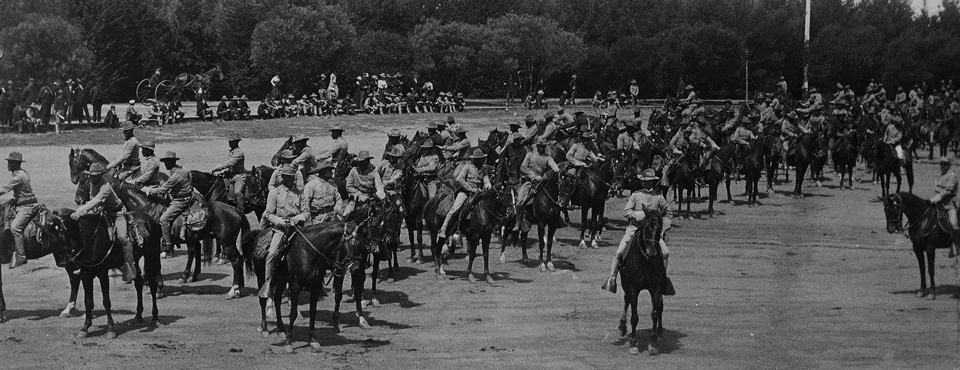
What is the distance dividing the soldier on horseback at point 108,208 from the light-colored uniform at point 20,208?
97 centimetres

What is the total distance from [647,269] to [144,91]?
153 ft

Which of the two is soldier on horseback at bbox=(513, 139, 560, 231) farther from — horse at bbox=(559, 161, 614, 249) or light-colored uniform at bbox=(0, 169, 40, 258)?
light-colored uniform at bbox=(0, 169, 40, 258)

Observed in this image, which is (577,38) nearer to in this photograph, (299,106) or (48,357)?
(299,106)

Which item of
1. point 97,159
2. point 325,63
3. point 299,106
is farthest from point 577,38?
point 97,159

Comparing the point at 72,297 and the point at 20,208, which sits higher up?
the point at 20,208

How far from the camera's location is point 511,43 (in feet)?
236

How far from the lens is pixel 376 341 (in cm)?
1803

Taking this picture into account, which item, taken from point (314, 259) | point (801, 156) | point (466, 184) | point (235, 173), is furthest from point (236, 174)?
point (801, 156)

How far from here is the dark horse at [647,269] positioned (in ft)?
55.1

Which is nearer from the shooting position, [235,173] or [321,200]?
[321,200]

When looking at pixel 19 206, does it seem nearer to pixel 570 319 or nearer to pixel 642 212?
pixel 570 319

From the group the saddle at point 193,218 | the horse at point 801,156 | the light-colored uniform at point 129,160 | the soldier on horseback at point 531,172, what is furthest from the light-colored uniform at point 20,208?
the horse at point 801,156

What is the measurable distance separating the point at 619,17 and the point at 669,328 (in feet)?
229

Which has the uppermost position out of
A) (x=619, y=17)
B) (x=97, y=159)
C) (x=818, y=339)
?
(x=619, y=17)
